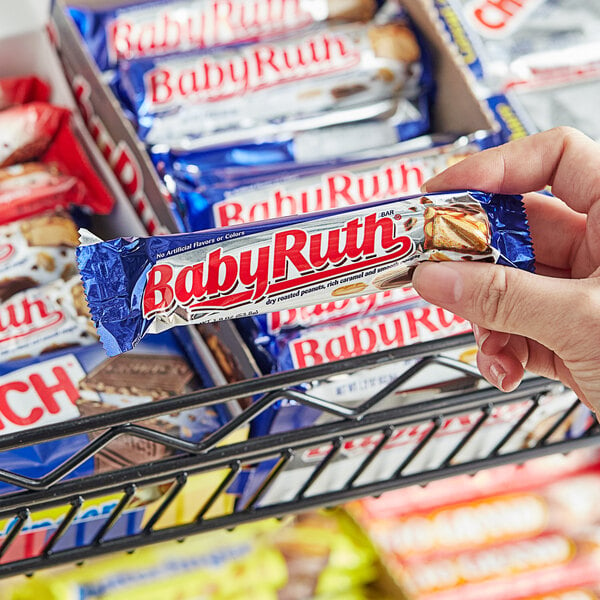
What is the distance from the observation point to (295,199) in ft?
3.23

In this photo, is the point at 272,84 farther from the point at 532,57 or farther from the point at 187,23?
the point at 532,57

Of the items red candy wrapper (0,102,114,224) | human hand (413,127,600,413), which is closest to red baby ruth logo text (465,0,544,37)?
human hand (413,127,600,413)

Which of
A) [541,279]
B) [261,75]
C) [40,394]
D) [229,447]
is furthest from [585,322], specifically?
[261,75]

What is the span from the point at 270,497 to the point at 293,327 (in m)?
0.21

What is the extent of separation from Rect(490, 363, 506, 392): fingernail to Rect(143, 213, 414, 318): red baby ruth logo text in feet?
0.53

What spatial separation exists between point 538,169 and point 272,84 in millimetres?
494

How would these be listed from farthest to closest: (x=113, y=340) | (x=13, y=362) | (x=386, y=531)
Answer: (x=386, y=531) → (x=13, y=362) → (x=113, y=340)

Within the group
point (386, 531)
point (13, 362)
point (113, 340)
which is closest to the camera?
point (113, 340)

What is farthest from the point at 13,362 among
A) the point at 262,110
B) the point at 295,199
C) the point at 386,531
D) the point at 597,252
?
the point at 386,531

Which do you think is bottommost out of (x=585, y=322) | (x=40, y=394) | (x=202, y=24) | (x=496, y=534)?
(x=496, y=534)

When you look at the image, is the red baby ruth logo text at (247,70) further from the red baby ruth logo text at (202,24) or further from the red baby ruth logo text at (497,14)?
the red baby ruth logo text at (497,14)

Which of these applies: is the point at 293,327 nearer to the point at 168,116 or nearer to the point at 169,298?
the point at 169,298

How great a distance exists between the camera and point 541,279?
2.07 feet

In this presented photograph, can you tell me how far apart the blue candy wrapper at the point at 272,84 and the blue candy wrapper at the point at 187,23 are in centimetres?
5
